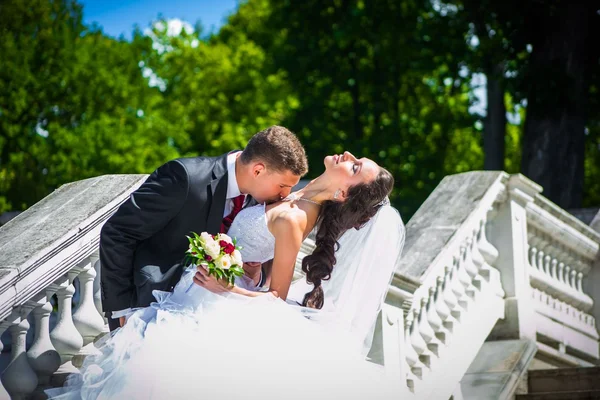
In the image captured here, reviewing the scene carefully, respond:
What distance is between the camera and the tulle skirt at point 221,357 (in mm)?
3697

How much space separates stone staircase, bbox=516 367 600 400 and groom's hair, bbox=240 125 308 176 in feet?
11.4

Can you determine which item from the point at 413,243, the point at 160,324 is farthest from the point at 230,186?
the point at 413,243

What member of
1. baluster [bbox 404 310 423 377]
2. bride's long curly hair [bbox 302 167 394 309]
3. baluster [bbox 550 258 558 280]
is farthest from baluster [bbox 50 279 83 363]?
baluster [bbox 550 258 558 280]

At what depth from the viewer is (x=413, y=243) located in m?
6.64

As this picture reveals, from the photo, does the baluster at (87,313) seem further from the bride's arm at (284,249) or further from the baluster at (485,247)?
the baluster at (485,247)

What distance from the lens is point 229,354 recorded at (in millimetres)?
3912

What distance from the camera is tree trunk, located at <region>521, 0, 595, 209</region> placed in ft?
42.0

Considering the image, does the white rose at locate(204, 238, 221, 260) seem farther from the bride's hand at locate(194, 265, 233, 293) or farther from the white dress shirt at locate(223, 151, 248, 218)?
the white dress shirt at locate(223, 151, 248, 218)

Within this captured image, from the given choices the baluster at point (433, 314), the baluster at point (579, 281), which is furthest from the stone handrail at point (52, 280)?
the baluster at point (579, 281)

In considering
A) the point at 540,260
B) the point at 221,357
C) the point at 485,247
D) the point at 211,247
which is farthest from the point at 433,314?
the point at 211,247

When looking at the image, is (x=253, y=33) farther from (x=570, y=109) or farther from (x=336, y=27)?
(x=570, y=109)

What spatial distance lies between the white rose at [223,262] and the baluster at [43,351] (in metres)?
0.99

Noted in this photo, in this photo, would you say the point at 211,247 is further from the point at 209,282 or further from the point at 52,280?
the point at 52,280

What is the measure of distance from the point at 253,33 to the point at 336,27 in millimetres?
9559
